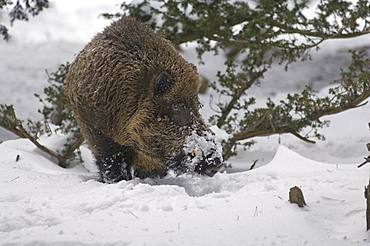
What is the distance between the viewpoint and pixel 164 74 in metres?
5.54

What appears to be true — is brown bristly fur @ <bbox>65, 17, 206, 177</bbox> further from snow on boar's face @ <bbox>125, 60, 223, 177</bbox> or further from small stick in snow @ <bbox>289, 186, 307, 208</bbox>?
small stick in snow @ <bbox>289, 186, 307, 208</bbox>

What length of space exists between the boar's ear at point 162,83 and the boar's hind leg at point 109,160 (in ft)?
2.80

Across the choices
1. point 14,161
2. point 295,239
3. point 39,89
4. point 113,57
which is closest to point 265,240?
point 295,239

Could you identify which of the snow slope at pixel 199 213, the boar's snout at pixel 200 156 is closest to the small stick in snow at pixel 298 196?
the snow slope at pixel 199 213

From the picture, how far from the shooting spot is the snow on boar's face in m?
5.41

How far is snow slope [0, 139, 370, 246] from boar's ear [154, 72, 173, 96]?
1.03 meters

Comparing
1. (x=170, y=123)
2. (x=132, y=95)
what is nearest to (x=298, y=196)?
(x=170, y=123)

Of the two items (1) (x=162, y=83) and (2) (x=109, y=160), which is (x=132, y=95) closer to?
(1) (x=162, y=83)

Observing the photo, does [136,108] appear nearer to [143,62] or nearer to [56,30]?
[143,62]

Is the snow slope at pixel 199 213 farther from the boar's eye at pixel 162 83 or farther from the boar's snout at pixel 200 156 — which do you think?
the boar's eye at pixel 162 83

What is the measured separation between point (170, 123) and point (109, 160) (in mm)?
940

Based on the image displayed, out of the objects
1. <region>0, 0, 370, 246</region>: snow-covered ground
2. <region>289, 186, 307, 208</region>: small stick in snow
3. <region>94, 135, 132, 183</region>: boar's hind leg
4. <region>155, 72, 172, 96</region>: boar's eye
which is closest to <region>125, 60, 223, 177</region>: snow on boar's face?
<region>155, 72, 172, 96</region>: boar's eye

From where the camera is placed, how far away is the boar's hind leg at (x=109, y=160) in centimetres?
599

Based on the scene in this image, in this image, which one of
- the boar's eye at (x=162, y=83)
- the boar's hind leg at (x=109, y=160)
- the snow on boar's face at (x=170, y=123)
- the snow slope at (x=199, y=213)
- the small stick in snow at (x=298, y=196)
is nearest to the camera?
the snow slope at (x=199, y=213)
